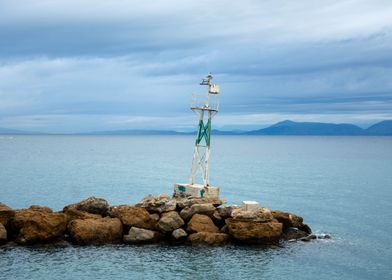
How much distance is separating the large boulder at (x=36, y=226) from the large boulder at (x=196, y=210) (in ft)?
29.3

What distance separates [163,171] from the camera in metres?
113

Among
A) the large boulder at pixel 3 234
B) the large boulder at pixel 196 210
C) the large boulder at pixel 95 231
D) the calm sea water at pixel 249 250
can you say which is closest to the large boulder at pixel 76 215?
the large boulder at pixel 95 231

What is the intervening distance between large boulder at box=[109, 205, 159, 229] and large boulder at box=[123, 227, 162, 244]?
24.3 inches

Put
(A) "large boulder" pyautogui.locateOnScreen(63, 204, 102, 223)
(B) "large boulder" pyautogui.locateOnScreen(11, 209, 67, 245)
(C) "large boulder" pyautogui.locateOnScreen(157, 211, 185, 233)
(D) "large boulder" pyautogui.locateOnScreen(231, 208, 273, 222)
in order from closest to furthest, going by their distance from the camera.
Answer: (B) "large boulder" pyautogui.locateOnScreen(11, 209, 67, 245) < (D) "large boulder" pyautogui.locateOnScreen(231, 208, 273, 222) < (C) "large boulder" pyautogui.locateOnScreen(157, 211, 185, 233) < (A) "large boulder" pyautogui.locateOnScreen(63, 204, 102, 223)

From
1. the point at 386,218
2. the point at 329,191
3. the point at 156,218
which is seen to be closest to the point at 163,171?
the point at 329,191

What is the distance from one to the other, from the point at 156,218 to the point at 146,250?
13.2ft

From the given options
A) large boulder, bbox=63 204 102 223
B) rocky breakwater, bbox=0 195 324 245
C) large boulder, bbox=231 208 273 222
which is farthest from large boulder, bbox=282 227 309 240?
large boulder, bbox=63 204 102 223

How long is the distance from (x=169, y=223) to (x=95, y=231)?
17.5 feet

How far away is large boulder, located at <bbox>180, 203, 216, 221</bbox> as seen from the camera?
4062 centimetres

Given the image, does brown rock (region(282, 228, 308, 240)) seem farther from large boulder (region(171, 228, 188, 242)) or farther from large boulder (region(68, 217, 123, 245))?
large boulder (region(68, 217, 123, 245))

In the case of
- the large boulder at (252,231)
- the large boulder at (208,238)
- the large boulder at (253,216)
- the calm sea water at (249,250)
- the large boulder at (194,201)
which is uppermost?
the large boulder at (194,201)

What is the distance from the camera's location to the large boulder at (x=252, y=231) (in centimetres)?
3844

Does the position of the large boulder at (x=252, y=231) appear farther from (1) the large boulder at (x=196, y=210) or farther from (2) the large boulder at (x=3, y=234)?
(2) the large boulder at (x=3, y=234)

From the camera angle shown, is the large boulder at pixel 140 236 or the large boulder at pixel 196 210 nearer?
the large boulder at pixel 140 236
